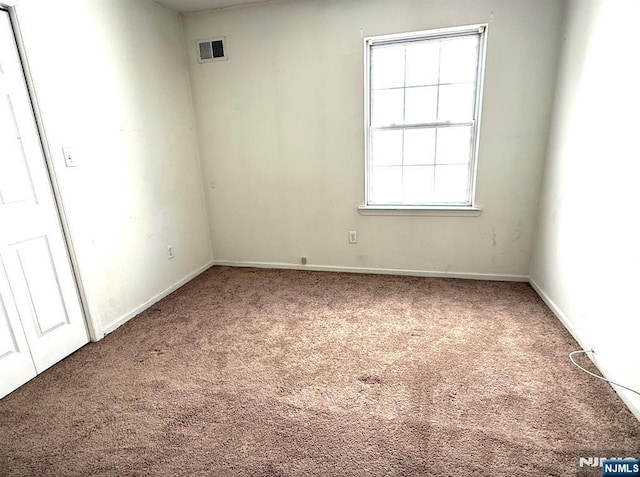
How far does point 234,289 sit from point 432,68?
2732mm

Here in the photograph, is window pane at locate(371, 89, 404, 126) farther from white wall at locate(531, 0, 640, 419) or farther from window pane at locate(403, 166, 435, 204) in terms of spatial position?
white wall at locate(531, 0, 640, 419)

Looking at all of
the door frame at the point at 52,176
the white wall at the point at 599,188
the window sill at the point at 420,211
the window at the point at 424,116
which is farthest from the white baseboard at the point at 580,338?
the door frame at the point at 52,176

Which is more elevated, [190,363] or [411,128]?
[411,128]

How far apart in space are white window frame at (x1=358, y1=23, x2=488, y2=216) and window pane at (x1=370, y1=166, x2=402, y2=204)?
6 cm

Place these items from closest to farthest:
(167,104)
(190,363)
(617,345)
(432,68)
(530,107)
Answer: (617,345)
(190,363)
(530,107)
(432,68)
(167,104)

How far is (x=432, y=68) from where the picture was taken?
9.80 ft

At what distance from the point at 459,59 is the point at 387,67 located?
0.61 metres

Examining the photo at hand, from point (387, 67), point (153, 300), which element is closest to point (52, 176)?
point (153, 300)

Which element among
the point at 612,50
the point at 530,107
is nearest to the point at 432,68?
the point at 530,107

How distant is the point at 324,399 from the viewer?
182 centimetres

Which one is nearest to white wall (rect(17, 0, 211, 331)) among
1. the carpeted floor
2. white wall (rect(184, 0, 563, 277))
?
white wall (rect(184, 0, 563, 277))

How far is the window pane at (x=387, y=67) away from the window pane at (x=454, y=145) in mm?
613

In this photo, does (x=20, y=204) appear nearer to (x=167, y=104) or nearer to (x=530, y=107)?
(x=167, y=104)

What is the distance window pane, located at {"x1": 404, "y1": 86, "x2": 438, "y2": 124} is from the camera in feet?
9.98
